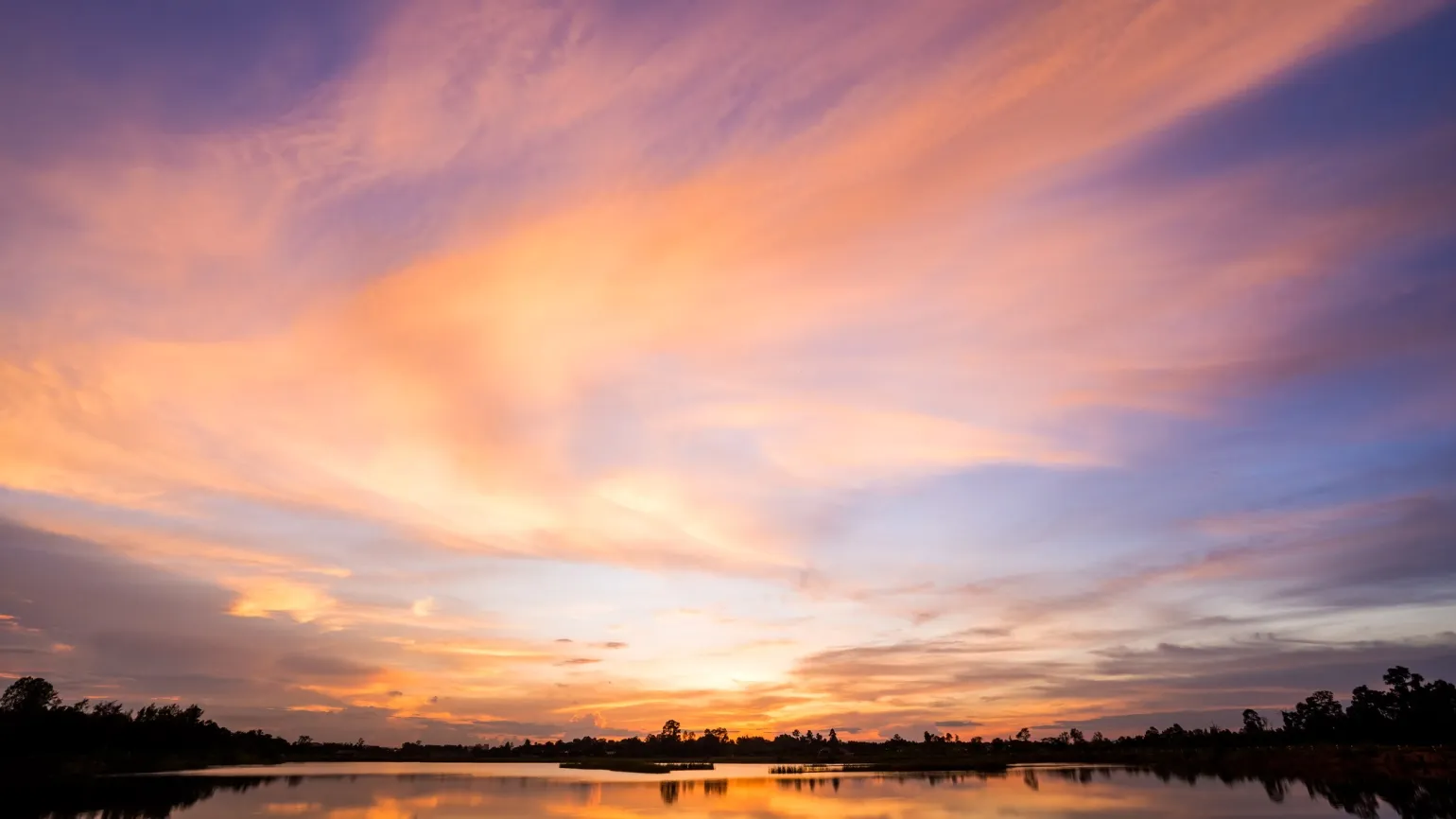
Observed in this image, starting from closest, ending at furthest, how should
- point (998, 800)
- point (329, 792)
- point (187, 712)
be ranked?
point (998, 800) < point (329, 792) < point (187, 712)

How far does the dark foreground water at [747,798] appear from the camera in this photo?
2045 inches

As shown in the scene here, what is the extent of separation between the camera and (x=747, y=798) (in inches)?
2694

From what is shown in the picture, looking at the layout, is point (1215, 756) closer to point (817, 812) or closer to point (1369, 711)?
point (1369, 711)

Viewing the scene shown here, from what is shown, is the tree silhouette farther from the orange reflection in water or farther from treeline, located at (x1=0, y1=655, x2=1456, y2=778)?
the orange reflection in water

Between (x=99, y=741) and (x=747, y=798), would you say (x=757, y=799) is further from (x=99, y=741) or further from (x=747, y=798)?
(x=99, y=741)

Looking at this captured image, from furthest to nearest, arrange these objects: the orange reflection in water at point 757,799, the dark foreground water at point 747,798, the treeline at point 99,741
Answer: the treeline at point 99,741 < the orange reflection in water at point 757,799 < the dark foreground water at point 747,798

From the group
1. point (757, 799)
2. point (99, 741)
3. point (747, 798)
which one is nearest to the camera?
point (757, 799)

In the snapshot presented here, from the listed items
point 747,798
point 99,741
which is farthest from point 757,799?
point 99,741

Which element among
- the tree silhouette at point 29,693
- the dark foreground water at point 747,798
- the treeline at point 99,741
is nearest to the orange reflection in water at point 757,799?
the dark foreground water at point 747,798

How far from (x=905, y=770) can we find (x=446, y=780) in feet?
220

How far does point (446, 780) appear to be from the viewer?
9381 centimetres

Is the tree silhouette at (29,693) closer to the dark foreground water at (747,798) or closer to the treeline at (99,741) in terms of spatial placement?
the treeline at (99,741)

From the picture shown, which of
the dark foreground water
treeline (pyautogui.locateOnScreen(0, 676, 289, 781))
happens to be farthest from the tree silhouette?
the dark foreground water

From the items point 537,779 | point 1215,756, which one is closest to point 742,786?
point 537,779
